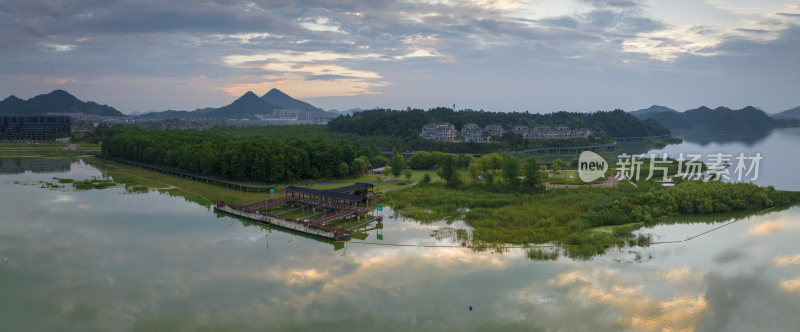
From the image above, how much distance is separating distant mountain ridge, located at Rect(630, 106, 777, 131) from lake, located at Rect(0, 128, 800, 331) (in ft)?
477

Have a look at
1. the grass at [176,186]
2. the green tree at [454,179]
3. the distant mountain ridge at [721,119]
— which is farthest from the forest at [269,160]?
the distant mountain ridge at [721,119]

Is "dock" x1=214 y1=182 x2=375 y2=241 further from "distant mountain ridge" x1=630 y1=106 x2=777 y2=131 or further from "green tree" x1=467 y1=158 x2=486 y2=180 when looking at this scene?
"distant mountain ridge" x1=630 y1=106 x2=777 y2=131

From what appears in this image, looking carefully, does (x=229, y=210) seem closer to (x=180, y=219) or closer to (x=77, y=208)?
(x=180, y=219)

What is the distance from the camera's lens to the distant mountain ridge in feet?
462

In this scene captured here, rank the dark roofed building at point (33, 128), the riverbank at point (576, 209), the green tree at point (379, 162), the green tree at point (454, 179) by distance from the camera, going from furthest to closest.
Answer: the dark roofed building at point (33, 128), the green tree at point (379, 162), the green tree at point (454, 179), the riverbank at point (576, 209)

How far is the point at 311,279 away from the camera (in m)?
16.1

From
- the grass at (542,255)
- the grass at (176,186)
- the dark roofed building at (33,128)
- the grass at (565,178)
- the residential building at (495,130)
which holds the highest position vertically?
the residential building at (495,130)

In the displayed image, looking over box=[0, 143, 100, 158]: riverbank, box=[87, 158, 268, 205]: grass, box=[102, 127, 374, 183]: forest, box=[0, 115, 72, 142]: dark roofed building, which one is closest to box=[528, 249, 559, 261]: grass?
box=[87, 158, 268, 205]: grass

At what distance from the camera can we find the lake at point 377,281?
43.5 feet

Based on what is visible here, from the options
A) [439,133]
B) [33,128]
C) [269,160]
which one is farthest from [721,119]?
[33,128]

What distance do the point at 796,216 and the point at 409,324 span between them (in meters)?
25.1

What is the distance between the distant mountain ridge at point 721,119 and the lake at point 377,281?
145 m

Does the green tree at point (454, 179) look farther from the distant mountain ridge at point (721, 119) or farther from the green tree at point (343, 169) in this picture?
the distant mountain ridge at point (721, 119)

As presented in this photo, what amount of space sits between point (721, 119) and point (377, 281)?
17150cm
